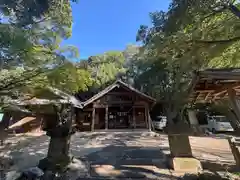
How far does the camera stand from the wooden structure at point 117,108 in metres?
16.9

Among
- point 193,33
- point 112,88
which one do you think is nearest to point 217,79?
point 193,33

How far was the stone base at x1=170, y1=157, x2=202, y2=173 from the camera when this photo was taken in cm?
532

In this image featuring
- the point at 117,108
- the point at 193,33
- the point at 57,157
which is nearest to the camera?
the point at 193,33

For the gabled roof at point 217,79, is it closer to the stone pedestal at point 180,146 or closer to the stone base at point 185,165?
the stone pedestal at point 180,146

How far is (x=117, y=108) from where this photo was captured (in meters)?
19.1

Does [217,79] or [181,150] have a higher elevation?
[217,79]

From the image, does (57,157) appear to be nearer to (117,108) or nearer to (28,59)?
(28,59)

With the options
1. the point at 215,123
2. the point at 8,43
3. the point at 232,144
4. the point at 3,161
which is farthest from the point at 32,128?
the point at 215,123

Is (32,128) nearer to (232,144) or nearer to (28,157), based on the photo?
(28,157)

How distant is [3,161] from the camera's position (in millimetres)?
6711

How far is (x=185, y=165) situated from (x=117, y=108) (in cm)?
1384

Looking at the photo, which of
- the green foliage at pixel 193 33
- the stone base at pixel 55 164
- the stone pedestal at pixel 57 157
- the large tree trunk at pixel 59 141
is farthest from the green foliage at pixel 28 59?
the green foliage at pixel 193 33

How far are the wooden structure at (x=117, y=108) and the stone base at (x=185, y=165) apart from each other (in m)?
10.8

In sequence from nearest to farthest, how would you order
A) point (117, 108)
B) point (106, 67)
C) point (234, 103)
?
point (234, 103)
point (117, 108)
point (106, 67)
